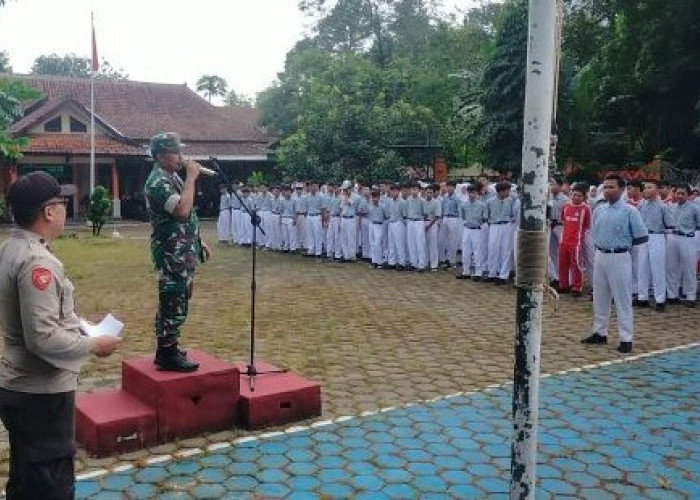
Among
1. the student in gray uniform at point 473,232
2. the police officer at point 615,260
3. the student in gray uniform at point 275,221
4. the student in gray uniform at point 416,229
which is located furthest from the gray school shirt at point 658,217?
the student in gray uniform at point 275,221

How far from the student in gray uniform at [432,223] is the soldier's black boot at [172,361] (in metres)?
9.63

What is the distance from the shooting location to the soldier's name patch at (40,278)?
9.41ft

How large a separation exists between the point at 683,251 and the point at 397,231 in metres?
5.78

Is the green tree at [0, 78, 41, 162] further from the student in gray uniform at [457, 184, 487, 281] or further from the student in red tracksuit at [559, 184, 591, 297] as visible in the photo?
Answer: the student in red tracksuit at [559, 184, 591, 297]

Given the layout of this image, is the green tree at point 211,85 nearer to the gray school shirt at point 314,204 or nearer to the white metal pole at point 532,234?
the gray school shirt at point 314,204

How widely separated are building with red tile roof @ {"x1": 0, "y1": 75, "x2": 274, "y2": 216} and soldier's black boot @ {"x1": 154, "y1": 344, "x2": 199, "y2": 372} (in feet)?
74.5

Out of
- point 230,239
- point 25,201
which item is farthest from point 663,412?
point 230,239

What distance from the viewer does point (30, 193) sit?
119 inches

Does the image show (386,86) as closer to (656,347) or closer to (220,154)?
(220,154)

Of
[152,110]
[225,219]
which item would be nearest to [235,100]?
[152,110]

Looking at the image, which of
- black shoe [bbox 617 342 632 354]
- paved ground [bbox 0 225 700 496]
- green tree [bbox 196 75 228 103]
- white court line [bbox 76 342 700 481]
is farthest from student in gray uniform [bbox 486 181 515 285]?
green tree [bbox 196 75 228 103]

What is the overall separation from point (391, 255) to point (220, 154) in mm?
18686

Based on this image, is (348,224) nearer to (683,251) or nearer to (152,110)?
(683,251)

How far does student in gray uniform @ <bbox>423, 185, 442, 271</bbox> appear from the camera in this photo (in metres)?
14.1
